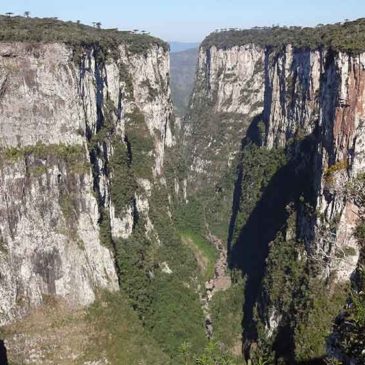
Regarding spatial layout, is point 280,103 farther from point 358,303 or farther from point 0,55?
point 358,303

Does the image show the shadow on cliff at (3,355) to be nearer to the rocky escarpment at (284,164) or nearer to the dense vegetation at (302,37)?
the rocky escarpment at (284,164)

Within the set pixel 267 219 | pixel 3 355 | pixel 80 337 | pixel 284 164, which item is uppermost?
pixel 284 164

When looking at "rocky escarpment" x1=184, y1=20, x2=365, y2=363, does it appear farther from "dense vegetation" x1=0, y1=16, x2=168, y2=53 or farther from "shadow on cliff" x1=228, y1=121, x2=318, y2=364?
"dense vegetation" x1=0, y1=16, x2=168, y2=53

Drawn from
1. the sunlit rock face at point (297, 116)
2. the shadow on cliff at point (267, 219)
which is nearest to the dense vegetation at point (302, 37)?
the sunlit rock face at point (297, 116)

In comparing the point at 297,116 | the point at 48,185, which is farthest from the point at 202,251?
the point at 48,185

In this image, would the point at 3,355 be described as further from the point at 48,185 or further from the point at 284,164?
the point at 284,164

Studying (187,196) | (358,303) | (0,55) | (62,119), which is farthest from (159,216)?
(358,303)
